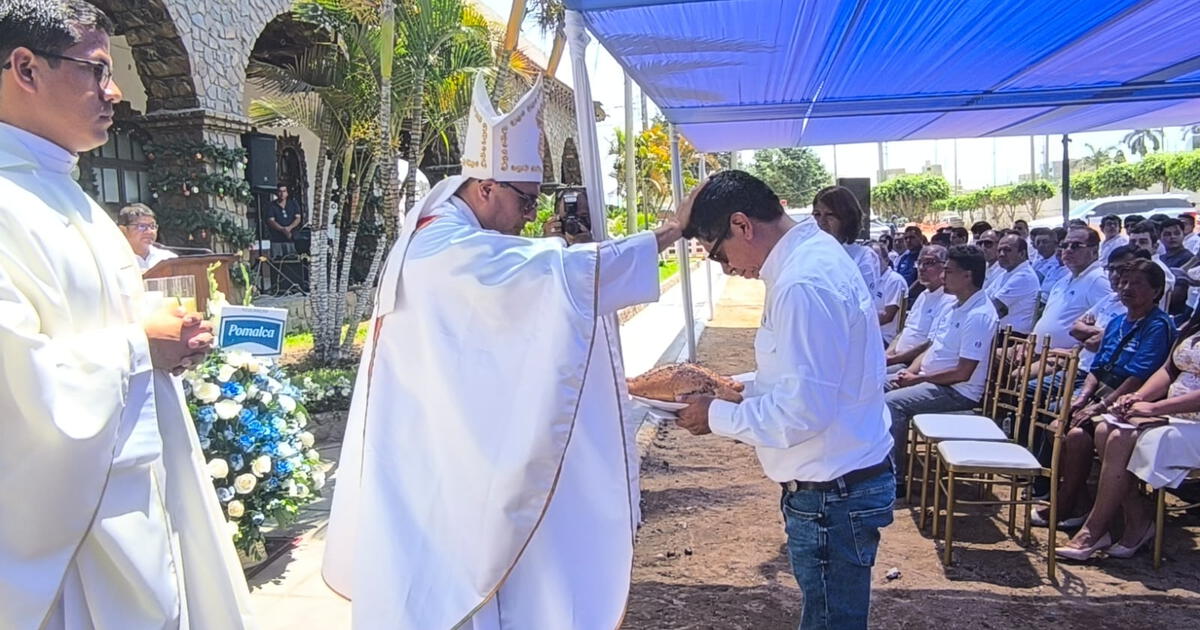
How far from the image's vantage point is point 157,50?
8914 millimetres

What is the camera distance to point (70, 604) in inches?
68.1

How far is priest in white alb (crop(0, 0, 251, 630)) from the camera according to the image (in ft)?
5.22

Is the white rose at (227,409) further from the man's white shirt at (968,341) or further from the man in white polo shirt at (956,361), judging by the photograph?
the man's white shirt at (968,341)

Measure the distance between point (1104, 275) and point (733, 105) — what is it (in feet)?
11.0

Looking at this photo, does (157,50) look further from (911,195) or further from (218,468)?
(911,195)

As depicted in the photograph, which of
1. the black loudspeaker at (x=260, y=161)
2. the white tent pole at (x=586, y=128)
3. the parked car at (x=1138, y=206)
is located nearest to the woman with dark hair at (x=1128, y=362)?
the white tent pole at (x=586, y=128)

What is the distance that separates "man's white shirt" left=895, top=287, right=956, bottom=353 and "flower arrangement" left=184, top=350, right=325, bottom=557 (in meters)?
4.07

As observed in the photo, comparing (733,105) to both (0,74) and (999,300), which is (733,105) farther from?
(0,74)

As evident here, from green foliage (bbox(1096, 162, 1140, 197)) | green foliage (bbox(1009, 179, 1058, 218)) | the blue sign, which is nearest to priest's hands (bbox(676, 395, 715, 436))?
the blue sign

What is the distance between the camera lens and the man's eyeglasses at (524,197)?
2.41m

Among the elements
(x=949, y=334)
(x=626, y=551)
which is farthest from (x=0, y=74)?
(x=949, y=334)

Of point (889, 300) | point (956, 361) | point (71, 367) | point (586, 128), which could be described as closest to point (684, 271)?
point (889, 300)

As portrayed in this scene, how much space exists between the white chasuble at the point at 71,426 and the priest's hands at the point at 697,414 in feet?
4.19

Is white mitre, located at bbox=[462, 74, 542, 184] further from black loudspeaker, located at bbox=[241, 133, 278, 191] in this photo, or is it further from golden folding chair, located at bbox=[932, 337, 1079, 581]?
black loudspeaker, located at bbox=[241, 133, 278, 191]
